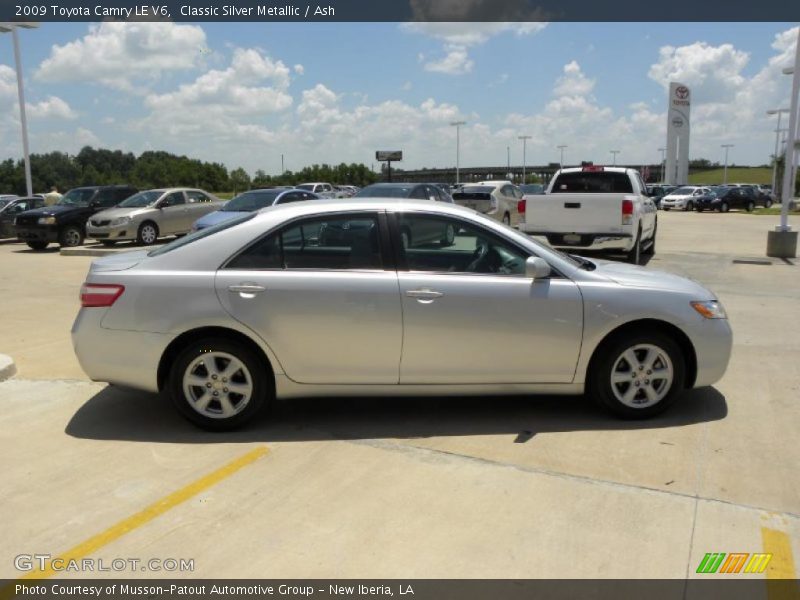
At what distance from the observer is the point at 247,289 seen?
4566 mm

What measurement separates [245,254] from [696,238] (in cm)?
1952

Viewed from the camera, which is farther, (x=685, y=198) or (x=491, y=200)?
(x=685, y=198)

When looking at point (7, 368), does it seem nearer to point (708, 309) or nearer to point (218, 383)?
point (218, 383)

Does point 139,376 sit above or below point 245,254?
below

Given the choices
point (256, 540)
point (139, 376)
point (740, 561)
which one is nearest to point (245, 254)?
point (139, 376)

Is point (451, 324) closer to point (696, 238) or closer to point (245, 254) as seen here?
point (245, 254)

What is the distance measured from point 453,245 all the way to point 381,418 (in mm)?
1393

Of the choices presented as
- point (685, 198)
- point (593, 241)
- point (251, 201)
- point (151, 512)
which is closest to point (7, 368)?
point (151, 512)

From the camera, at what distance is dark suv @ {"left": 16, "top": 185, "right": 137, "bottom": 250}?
1816cm

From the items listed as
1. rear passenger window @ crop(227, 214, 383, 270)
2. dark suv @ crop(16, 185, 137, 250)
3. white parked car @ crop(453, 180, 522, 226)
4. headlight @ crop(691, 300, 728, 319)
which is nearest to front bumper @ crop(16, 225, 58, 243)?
dark suv @ crop(16, 185, 137, 250)

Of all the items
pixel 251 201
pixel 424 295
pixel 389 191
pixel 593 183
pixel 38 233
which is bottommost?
pixel 38 233

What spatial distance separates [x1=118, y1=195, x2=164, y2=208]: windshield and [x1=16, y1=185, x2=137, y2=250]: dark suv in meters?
1.04

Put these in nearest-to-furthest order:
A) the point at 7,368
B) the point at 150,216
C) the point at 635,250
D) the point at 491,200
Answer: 1. the point at 7,368
2. the point at 635,250
3. the point at 150,216
4. the point at 491,200
